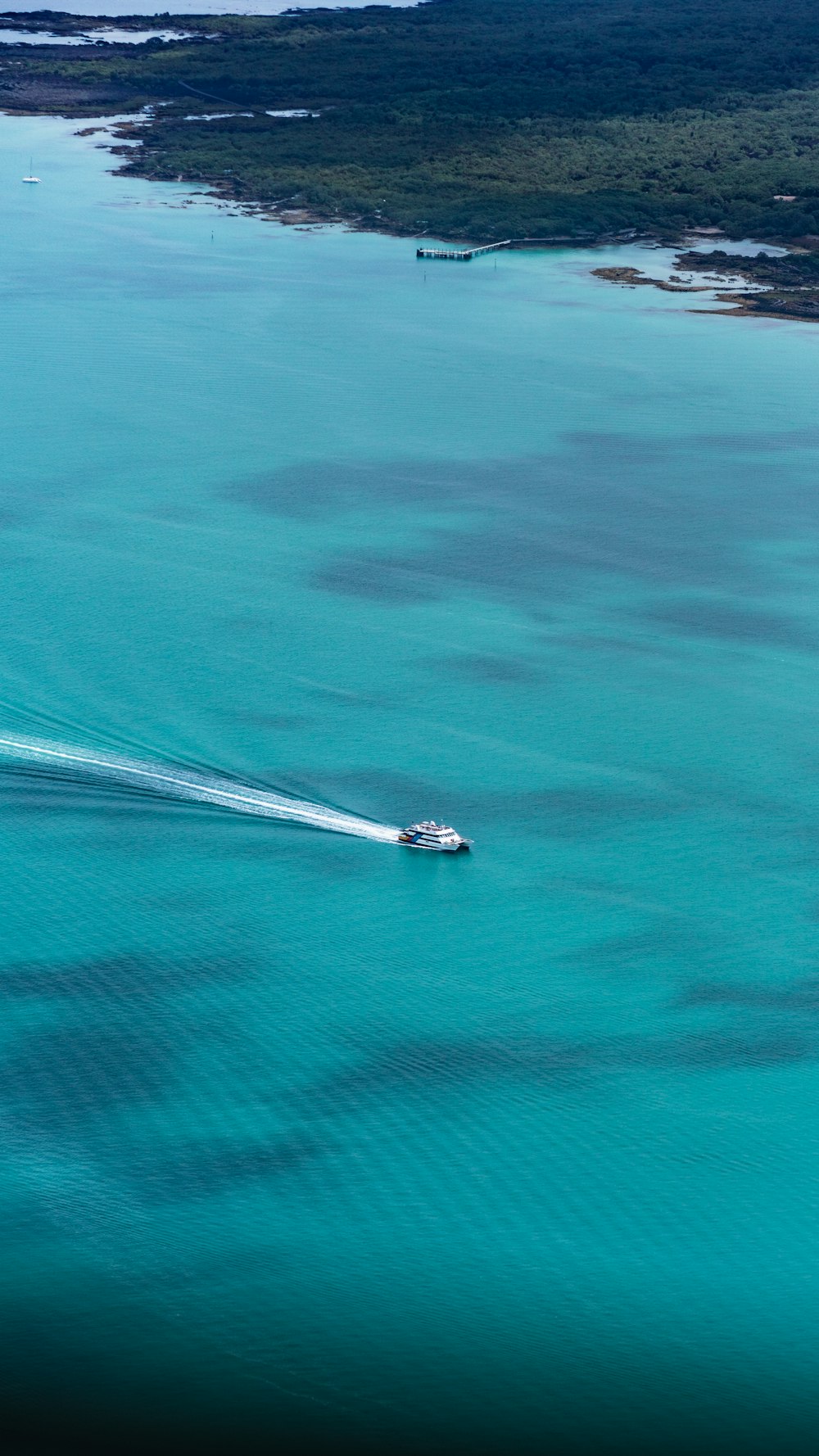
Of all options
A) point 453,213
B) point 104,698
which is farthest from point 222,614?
point 453,213

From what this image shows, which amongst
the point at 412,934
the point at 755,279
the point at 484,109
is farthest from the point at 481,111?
the point at 412,934

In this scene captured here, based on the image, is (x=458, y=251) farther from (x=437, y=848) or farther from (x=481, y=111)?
(x=437, y=848)

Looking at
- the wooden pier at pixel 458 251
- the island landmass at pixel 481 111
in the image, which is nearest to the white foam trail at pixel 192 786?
the island landmass at pixel 481 111

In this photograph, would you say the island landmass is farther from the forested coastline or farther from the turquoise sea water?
the turquoise sea water

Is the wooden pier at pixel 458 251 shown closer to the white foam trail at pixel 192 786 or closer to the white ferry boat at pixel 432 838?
the white foam trail at pixel 192 786

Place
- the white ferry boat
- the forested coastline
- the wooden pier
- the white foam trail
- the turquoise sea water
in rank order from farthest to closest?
the forested coastline, the wooden pier, the white foam trail, the white ferry boat, the turquoise sea water

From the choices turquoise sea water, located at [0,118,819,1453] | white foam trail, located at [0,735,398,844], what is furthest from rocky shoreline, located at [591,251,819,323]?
white foam trail, located at [0,735,398,844]

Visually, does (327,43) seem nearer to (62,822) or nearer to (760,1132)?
(62,822)
